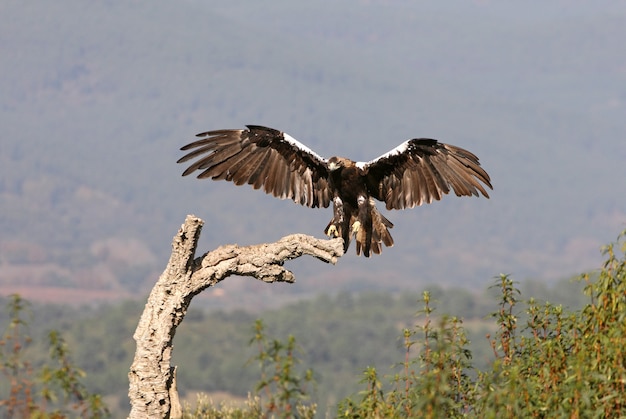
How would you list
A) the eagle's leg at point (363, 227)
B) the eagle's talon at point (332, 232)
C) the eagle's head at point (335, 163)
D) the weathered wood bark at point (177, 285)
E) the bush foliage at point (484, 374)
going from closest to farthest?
the bush foliage at point (484, 374) → the weathered wood bark at point (177, 285) → the eagle's head at point (335, 163) → the eagle's talon at point (332, 232) → the eagle's leg at point (363, 227)

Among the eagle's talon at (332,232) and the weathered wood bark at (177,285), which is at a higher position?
the eagle's talon at (332,232)

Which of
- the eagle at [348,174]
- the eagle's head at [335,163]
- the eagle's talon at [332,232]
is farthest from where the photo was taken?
the eagle's talon at [332,232]

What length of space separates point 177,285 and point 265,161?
389cm

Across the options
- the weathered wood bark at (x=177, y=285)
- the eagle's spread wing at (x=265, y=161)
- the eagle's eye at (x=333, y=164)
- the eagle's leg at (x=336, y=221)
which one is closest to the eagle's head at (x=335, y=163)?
the eagle's eye at (x=333, y=164)

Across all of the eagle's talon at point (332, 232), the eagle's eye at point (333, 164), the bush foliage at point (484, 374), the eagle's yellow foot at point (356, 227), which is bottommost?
the bush foliage at point (484, 374)

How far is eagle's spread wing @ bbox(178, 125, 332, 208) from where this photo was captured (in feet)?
48.9

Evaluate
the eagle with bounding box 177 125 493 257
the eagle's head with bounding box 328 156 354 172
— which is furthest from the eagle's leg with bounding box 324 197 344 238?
the eagle's head with bounding box 328 156 354 172

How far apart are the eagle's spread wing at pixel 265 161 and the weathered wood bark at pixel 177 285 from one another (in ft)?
9.98

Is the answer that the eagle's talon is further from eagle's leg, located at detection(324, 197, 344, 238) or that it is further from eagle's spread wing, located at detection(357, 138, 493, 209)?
eagle's spread wing, located at detection(357, 138, 493, 209)

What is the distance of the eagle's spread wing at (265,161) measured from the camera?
14906mm

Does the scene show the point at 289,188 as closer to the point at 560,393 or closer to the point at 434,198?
the point at 434,198

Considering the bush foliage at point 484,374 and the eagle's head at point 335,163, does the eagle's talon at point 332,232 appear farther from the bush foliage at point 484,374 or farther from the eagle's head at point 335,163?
the bush foliage at point 484,374

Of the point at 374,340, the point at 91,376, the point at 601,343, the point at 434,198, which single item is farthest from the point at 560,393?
the point at 374,340

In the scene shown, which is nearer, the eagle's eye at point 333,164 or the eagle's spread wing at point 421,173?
the eagle's eye at point 333,164
